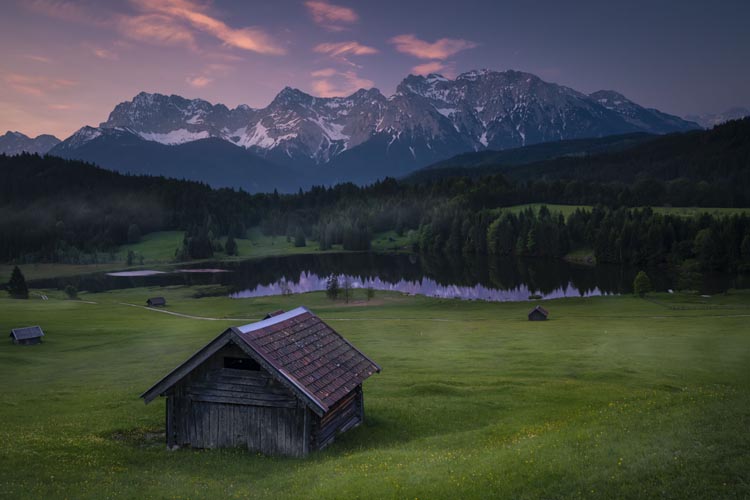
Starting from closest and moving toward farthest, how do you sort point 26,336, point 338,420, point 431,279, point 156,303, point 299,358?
point 299,358, point 338,420, point 26,336, point 156,303, point 431,279

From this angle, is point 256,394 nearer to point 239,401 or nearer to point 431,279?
point 239,401

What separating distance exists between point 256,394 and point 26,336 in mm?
47051

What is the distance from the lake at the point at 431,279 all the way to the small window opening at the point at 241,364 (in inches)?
3836

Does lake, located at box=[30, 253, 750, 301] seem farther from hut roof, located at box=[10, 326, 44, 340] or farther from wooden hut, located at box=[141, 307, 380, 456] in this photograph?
wooden hut, located at box=[141, 307, 380, 456]

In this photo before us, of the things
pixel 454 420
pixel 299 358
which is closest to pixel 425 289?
pixel 454 420

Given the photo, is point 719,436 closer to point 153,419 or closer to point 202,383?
point 202,383

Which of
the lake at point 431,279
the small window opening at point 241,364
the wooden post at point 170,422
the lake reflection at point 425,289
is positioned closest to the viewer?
the small window opening at point 241,364

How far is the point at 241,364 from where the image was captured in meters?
25.1

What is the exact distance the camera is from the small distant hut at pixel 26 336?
2290 inches

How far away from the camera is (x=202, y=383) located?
25312 mm

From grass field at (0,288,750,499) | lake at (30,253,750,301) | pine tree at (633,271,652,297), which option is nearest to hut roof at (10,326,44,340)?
grass field at (0,288,750,499)

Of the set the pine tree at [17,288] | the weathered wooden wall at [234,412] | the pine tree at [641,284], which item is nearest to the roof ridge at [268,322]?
the weathered wooden wall at [234,412]

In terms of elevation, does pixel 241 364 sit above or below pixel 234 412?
above

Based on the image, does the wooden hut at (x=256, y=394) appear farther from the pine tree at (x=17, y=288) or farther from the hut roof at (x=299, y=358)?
the pine tree at (x=17, y=288)
